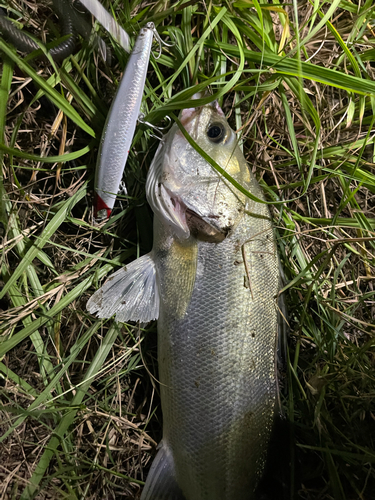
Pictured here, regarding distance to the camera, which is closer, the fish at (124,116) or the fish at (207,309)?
the fish at (207,309)

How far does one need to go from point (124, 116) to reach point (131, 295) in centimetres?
87

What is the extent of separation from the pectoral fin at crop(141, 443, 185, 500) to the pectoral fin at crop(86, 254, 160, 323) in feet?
2.21

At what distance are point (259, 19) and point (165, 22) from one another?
522mm

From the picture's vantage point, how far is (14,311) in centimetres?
174

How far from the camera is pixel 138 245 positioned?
1827 millimetres

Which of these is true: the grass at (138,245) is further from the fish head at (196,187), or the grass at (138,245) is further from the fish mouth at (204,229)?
the fish mouth at (204,229)

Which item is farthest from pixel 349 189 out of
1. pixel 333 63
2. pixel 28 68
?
pixel 28 68

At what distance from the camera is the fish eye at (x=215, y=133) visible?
5.45ft

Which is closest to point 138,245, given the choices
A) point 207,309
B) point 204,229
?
point 204,229

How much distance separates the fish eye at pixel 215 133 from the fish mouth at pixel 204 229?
0.39 m

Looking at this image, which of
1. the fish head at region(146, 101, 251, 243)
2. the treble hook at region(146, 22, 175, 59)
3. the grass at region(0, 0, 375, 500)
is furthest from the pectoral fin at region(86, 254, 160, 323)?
the treble hook at region(146, 22, 175, 59)

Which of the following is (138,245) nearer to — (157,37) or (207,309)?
(207,309)

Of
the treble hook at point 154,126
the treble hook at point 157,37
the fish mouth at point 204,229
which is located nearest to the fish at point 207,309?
the fish mouth at point 204,229

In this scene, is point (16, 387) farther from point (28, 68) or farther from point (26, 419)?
point (28, 68)
